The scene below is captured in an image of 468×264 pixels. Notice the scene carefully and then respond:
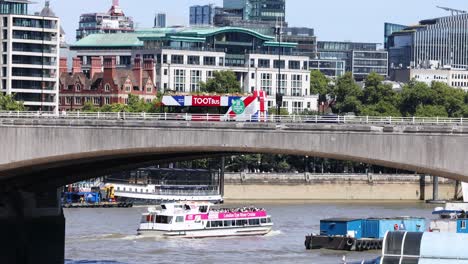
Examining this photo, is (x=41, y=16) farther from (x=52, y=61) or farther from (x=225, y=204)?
(x=225, y=204)

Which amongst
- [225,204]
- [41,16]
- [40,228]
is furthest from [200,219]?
[41,16]

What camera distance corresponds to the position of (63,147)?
66375 mm

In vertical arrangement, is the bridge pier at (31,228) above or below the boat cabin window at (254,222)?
above

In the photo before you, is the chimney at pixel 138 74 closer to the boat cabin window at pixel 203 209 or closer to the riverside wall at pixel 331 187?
the riverside wall at pixel 331 187

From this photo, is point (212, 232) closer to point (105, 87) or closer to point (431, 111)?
point (105, 87)

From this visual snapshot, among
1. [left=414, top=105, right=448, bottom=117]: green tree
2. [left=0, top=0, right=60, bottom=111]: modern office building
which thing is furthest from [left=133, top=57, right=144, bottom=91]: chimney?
[left=414, top=105, right=448, bottom=117]: green tree

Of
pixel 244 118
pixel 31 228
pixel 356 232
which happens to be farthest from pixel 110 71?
pixel 244 118

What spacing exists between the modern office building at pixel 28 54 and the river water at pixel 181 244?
1850 inches

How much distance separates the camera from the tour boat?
101 metres

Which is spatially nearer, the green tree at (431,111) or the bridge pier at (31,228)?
the bridge pier at (31,228)

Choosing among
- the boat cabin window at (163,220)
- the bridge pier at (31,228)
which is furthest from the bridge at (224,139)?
the boat cabin window at (163,220)

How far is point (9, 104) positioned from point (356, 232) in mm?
63534

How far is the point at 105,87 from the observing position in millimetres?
187625

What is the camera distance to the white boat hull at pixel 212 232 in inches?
3937
